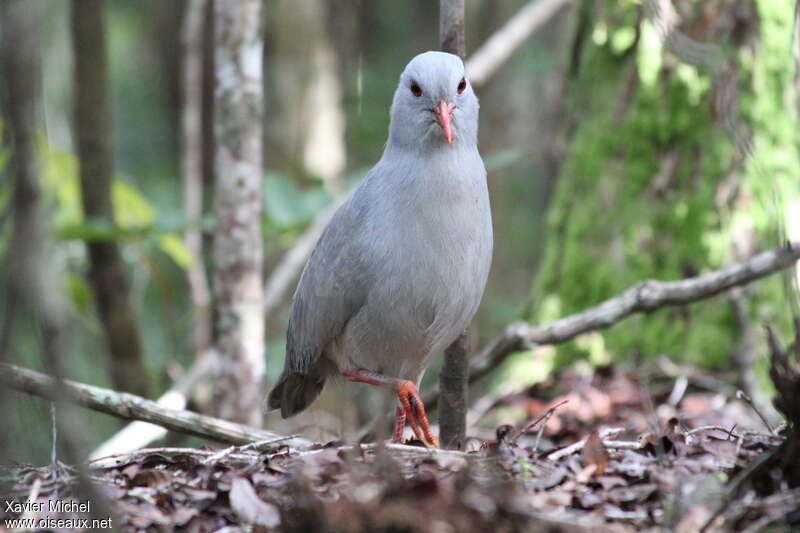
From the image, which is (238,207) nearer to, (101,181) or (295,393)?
(295,393)

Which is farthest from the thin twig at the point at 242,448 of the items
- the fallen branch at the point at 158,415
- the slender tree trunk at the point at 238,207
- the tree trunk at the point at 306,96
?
the tree trunk at the point at 306,96

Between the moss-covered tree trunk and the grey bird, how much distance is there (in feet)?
7.33

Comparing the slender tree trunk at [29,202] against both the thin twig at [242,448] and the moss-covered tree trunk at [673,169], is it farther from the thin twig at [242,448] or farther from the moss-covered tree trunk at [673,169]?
the moss-covered tree trunk at [673,169]

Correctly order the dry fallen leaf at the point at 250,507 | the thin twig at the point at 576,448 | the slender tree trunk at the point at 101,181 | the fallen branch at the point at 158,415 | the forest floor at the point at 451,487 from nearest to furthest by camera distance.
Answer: the forest floor at the point at 451,487 < the dry fallen leaf at the point at 250,507 < the thin twig at the point at 576,448 < the fallen branch at the point at 158,415 < the slender tree trunk at the point at 101,181

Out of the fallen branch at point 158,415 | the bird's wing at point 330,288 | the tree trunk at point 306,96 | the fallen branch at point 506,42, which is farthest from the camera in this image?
the tree trunk at point 306,96

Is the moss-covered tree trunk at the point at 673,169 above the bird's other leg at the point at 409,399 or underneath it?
above

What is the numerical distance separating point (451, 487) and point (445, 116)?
1.97 meters

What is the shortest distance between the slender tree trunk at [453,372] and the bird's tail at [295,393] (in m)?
0.91

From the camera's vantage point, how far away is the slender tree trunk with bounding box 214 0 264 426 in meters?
5.73

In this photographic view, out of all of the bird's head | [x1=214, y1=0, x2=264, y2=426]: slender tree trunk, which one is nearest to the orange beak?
the bird's head

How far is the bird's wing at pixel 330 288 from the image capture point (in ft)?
14.8

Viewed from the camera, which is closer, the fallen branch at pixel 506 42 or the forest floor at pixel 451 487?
the forest floor at pixel 451 487

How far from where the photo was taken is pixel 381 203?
4438 millimetres

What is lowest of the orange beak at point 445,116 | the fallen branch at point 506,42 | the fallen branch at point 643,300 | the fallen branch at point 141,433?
the fallen branch at point 141,433
